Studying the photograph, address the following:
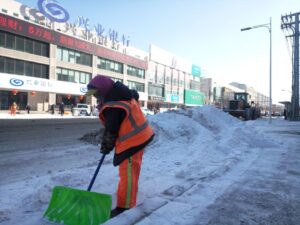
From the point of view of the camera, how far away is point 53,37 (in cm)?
4591

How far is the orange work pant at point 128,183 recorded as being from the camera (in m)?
3.82

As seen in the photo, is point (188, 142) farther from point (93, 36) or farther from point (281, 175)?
point (93, 36)

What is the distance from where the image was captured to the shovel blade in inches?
136

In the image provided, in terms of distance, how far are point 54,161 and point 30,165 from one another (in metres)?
0.65

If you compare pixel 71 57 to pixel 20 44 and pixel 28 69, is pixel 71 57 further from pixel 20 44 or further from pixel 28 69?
pixel 20 44

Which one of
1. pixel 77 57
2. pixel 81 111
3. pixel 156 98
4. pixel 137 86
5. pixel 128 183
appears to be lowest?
pixel 128 183

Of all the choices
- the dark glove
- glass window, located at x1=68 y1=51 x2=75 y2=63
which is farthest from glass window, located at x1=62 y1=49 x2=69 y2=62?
the dark glove

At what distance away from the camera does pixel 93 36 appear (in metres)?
55.0

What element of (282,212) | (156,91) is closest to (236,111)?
(282,212)

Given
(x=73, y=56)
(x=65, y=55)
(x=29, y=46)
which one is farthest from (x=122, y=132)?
(x=73, y=56)

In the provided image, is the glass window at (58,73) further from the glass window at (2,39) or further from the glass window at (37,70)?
the glass window at (2,39)

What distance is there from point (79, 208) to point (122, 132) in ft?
3.23

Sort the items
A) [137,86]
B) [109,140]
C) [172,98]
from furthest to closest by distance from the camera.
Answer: [172,98], [137,86], [109,140]

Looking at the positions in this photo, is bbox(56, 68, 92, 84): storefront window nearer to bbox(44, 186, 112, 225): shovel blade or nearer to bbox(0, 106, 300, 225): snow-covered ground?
bbox(0, 106, 300, 225): snow-covered ground
